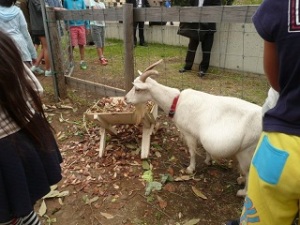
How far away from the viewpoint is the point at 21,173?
57.4 inches

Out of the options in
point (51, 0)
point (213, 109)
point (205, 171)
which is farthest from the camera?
point (51, 0)


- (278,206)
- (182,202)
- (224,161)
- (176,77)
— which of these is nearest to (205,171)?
(224,161)

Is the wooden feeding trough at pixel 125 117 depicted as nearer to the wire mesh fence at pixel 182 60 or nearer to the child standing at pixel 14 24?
the wire mesh fence at pixel 182 60

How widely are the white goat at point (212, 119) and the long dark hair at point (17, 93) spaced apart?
1.59 metres

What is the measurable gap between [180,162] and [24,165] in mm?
2157

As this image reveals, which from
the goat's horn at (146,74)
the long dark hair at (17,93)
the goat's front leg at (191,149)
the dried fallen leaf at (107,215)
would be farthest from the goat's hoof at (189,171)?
the long dark hair at (17,93)

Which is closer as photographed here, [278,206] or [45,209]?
[278,206]

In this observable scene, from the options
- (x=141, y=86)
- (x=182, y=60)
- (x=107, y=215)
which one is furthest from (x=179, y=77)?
(x=107, y=215)

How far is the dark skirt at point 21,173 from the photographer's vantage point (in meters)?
1.42

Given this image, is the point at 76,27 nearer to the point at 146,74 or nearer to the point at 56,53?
the point at 56,53

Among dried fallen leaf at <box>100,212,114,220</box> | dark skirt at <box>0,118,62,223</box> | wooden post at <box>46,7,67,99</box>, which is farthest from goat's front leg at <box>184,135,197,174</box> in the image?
wooden post at <box>46,7,67,99</box>

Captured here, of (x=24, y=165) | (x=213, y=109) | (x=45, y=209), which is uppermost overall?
(x=24, y=165)

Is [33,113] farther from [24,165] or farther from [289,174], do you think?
[289,174]

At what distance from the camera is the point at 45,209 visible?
9.17 feet
